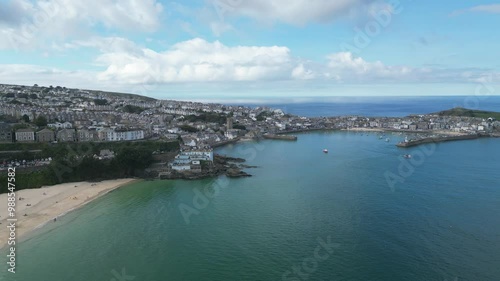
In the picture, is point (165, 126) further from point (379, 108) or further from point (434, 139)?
point (379, 108)

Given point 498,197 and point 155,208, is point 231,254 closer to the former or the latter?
point 155,208

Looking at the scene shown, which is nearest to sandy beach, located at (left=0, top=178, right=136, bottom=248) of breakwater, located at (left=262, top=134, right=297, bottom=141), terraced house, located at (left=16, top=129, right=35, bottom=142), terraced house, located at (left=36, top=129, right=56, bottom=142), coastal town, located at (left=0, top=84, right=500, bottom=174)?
coastal town, located at (left=0, top=84, right=500, bottom=174)

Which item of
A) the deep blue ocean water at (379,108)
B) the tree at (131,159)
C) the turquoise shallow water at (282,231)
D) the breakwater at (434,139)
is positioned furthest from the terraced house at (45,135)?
the deep blue ocean water at (379,108)

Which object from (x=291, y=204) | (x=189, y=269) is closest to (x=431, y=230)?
(x=291, y=204)

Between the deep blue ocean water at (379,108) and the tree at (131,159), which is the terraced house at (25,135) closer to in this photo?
the tree at (131,159)

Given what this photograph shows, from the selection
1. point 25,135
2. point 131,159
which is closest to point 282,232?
point 131,159
